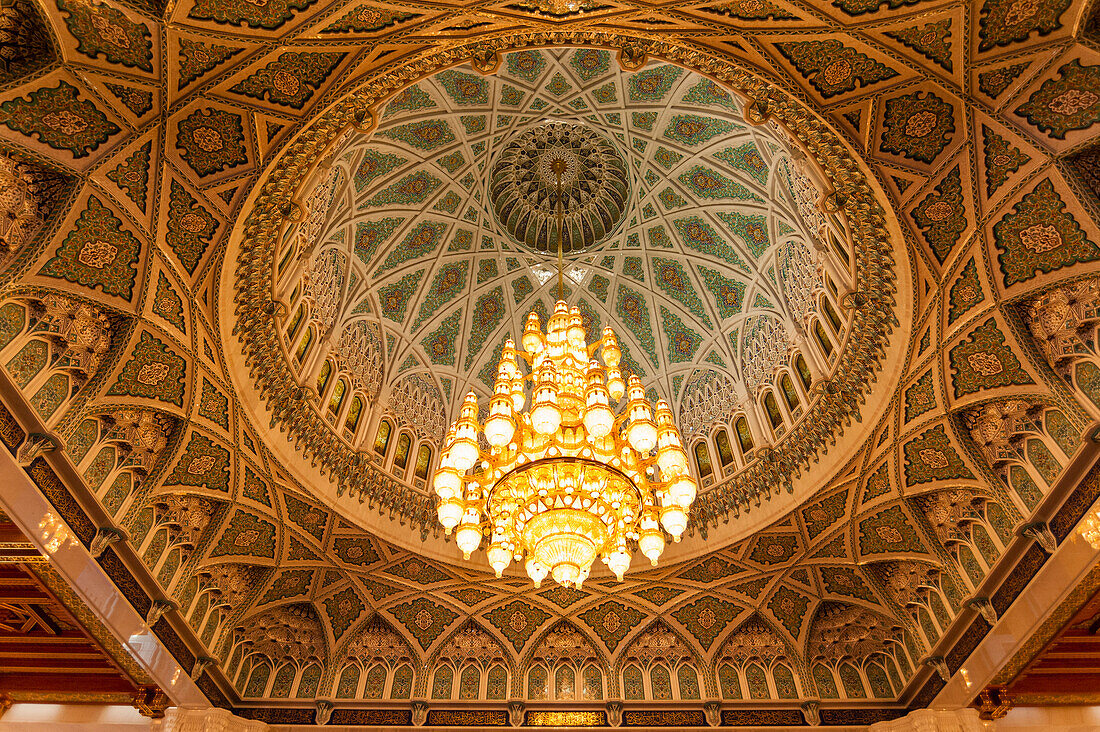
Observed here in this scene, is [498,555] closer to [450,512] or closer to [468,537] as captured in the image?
[468,537]

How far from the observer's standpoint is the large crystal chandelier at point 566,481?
7211 millimetres

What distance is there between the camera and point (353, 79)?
24.8 ft

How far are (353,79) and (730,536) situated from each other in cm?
875

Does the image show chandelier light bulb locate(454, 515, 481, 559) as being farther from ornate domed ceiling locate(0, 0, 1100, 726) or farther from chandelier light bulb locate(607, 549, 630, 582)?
ornate domed ceiling locate(0, 0, 1100, 726)

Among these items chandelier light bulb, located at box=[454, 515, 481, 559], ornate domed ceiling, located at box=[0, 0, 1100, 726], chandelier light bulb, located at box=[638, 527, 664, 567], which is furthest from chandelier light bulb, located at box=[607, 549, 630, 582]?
ornate domed ceiling, located at box=[0, 0, 1100, 726]

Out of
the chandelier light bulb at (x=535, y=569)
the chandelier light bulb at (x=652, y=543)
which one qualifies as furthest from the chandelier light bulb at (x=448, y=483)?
the chandelier light bulb at (x=652, y=543)

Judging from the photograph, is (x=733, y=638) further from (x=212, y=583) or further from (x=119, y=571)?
(x=119, y=571)

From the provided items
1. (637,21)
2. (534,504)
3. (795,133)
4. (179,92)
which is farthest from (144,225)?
(795,133)

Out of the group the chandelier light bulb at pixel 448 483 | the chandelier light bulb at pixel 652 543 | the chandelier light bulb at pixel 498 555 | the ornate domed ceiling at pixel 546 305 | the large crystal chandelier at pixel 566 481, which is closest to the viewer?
the ornate domed ceiling at pixel 546 305

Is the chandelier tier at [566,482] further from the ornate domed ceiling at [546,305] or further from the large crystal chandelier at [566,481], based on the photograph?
the ornate domed ceiling at [546,305]

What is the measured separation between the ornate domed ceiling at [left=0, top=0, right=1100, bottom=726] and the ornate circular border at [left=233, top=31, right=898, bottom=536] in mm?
44

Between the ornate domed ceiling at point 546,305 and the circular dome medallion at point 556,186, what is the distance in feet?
0.25

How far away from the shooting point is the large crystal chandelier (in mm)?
7211

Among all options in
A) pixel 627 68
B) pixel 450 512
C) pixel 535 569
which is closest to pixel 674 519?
pixel 535 569
